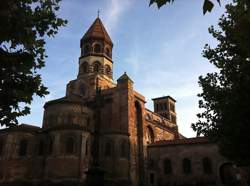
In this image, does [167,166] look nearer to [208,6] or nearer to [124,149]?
[124,149]

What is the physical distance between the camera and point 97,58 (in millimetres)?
40594

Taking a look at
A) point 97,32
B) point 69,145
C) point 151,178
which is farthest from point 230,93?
point 97,32

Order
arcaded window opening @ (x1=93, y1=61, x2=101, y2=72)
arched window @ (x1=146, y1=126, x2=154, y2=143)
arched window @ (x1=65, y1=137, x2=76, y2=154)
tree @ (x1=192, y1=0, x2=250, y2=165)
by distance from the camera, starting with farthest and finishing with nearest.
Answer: arcaded window opening @ (x1=93, y1=61, x2=101, y2=72) → arched window @ (x1=146, y1=126, x2=154, y2=143) → arched window @ (x1=65, y1=137, x2=76, y2=154) → tree @ (x1=192, y1=0, x2=250, y2=165)

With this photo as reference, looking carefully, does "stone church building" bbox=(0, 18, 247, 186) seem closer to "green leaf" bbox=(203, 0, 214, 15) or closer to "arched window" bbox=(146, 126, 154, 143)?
"arched window" bbox=(146, 126, 154, 143)

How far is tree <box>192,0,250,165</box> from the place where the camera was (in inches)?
513

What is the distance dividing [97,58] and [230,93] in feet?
95.1

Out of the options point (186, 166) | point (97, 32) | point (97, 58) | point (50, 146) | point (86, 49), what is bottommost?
point (186, 166)

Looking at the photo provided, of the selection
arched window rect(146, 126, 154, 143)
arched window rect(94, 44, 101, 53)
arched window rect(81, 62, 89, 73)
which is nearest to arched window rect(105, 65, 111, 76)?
arched window rect(94, 44, 101, 53)

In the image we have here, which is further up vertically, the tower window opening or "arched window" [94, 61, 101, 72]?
the tower window opening

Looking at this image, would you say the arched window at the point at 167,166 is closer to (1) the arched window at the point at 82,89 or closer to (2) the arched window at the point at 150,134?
Answer: (2) the arched window at the point at 150,134

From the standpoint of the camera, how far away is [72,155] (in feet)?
90.1

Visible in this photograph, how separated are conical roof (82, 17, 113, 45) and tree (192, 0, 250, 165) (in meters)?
28.2

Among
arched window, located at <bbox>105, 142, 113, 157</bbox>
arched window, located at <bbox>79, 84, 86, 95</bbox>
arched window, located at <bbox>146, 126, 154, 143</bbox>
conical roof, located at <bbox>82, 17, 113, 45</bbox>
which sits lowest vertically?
arched window, located at <bbox>105, 142, 113, 157</bbox>

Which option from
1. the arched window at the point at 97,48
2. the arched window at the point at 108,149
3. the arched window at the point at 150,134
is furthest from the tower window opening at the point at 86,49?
the arched window at the point at 108,149
